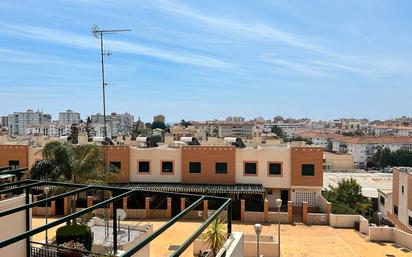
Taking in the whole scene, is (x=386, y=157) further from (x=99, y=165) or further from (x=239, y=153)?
(x=99, y=165)

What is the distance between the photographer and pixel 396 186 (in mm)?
37406

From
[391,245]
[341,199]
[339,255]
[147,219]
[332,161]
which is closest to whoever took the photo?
[339,255]

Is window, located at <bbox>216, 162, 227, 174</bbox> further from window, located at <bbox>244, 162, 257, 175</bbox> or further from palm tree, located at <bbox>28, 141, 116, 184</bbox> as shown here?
palm tree, located at <bbox>28, 141, 116, 184</bbox>

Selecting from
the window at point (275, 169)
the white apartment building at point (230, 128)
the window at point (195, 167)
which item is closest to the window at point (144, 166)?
the window at point (195, 167)

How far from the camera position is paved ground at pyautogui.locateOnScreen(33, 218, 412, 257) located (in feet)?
74.0

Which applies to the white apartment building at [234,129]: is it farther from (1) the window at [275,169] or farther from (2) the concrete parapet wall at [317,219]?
(2) the concrete parapet wall at [317,219]

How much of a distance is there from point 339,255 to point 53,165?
1743 centimetres

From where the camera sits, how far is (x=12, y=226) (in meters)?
10.2

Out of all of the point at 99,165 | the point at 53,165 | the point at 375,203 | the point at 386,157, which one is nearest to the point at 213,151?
the point at 99,165

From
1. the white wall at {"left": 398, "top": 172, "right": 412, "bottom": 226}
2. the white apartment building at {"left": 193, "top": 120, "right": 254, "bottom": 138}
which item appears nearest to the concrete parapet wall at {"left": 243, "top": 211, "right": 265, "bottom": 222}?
the white wall at {"left": 398, "top": 172, "right": 412, "bottom": 226}

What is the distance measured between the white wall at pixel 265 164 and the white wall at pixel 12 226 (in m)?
24.7

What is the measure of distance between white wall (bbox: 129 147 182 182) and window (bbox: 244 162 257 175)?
5624mm

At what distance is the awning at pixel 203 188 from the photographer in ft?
105

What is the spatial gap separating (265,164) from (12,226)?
26.0 metres
